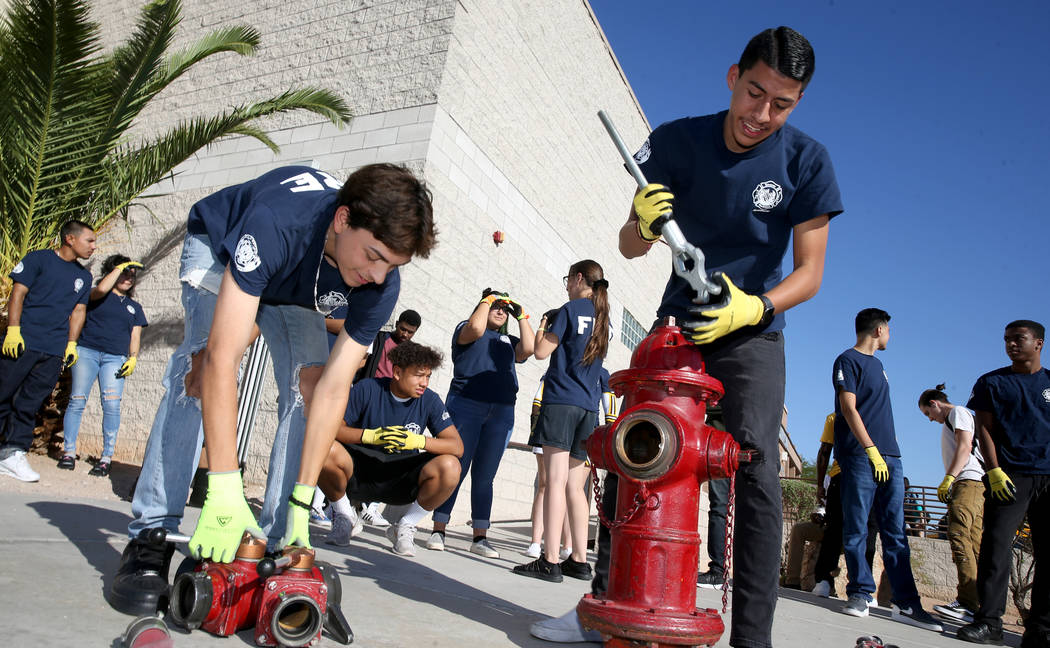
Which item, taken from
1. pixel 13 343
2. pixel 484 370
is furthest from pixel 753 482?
pixel 13 343

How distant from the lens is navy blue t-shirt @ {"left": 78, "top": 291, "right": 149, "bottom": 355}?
629 cm

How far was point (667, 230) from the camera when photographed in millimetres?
2088

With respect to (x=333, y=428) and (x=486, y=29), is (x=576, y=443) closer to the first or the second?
(x=333, y=428)

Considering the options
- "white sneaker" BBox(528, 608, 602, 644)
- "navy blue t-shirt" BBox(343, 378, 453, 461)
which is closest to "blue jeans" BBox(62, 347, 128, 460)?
"navy blue t-shirt" BBox(343, 378, 453, 461)

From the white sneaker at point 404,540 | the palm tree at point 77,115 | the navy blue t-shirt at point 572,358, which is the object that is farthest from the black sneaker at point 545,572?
the palm tree at point 77,115

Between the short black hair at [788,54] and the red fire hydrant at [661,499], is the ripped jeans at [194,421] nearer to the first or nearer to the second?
the red fire hydrant at [661,499]

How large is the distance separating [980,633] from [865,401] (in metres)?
1.61

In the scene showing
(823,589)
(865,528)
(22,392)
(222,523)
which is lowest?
(823,589)

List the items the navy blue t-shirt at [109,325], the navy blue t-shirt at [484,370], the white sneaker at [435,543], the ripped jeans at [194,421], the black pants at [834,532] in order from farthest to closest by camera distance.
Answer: the navy blue t-shirt at [109,325] < the black pants at [834,532] < the navy blue t-shirt at [484,370] < the white sneaker at [435,543] < the ripped jeans at [194,421]

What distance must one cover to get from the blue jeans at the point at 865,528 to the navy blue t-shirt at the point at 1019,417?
69 centimetres

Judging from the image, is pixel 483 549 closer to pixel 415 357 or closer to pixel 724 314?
pixel 415 357

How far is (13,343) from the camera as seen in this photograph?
5305 millimetres

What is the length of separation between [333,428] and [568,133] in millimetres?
9295

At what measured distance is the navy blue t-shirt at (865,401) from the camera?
16.2ft
